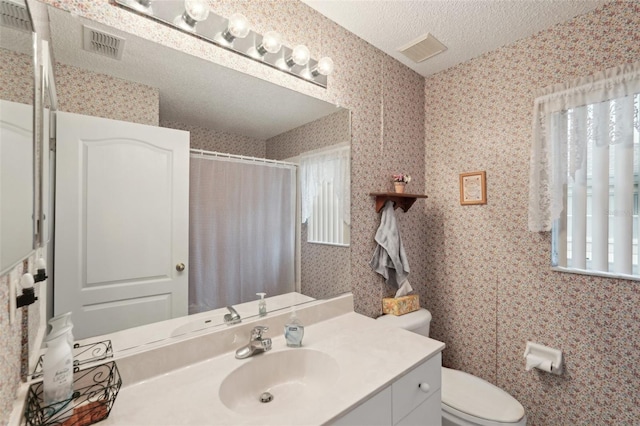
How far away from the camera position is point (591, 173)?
149cm

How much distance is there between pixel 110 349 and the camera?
0.92 m

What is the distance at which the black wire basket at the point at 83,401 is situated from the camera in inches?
27.4

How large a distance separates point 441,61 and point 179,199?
73.7 inches

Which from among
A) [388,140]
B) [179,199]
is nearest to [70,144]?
[179,199]

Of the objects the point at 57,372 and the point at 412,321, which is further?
the point at 412,321

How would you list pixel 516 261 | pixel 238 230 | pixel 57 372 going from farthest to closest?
pixel 516 261
pixel 238 230
pixel 57 372

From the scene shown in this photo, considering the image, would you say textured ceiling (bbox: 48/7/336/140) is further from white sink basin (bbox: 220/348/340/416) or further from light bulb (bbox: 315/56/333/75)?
white sink basin (bbox: 220/348/340/416)

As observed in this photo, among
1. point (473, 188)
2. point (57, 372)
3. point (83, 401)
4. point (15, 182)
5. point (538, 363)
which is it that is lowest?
point (538, 363)

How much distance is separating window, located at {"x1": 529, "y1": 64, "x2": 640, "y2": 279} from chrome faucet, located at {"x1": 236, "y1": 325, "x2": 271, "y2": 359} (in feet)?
4.98

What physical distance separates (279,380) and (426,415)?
1.84 ft

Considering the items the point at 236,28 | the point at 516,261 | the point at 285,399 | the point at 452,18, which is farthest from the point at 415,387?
the point at 452,18

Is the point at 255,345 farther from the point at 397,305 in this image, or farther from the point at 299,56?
the point at 299,56

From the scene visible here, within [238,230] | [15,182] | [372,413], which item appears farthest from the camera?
[238,230]

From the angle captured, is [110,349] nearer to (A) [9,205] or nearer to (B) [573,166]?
(A) [9,205]
